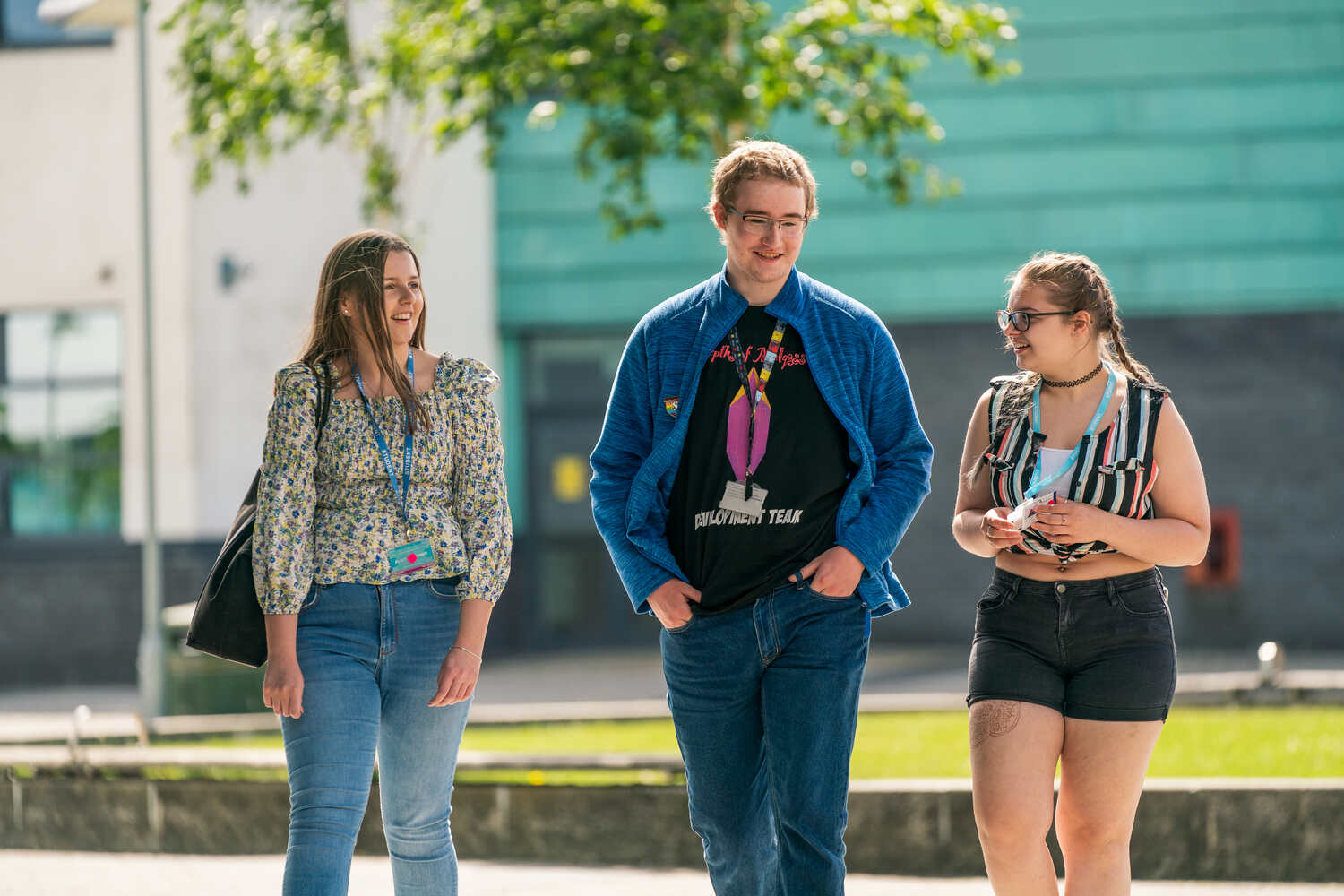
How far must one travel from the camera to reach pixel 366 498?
3.94 meters

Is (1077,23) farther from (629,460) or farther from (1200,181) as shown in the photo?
(629,460)

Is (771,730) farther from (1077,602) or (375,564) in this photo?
(375,564)

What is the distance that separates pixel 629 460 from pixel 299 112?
728cm

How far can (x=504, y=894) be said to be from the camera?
6.13 m

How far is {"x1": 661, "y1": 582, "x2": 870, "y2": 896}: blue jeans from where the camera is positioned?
3.84 meters

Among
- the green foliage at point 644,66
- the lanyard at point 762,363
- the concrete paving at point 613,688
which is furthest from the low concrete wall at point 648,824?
the green foliage at point 644,66

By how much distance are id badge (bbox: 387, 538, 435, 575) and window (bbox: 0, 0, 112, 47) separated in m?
14.6

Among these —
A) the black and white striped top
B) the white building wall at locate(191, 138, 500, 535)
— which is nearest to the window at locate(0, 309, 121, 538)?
the white building wall at locate(191, 138, 500, 535)

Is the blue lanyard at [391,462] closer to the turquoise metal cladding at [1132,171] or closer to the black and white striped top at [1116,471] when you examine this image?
the black and white striped top at [1116,471]

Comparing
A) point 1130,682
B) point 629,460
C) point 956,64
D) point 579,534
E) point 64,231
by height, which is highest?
point 956,64

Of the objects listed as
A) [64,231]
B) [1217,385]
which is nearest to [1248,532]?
[1217,385]

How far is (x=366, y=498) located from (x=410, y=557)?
175 mm

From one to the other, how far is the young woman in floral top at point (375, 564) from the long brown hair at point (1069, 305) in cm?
126

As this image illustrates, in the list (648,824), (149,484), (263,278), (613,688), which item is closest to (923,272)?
(613,688)
